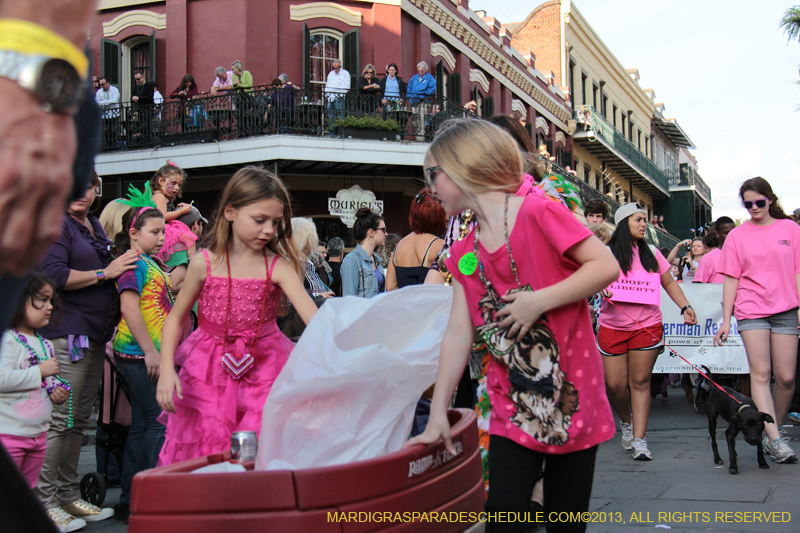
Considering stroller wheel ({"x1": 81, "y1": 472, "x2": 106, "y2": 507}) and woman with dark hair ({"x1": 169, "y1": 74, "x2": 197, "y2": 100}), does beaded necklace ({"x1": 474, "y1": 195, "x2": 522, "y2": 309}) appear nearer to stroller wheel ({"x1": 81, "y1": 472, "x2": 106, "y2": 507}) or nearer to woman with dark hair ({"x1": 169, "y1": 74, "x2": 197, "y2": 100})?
stroller wheel ({"x1": 81, "y1": 472, "x2": 106, "y2": 507})

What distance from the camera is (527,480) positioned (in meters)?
2.39

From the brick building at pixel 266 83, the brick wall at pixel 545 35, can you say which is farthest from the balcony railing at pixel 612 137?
the brick building at pixel 266 83

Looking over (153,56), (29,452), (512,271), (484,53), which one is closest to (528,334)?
(512,271)

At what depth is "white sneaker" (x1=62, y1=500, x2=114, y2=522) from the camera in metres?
4.46

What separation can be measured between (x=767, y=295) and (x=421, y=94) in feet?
43.2

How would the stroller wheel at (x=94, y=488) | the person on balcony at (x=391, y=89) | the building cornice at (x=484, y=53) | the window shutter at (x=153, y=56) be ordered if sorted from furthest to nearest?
the building cornice at (x=484, y=53)
the window shutter at (x=153, y=56)
the person on balcony at (x=391, y=89)
the stroller wheel at (x=94, y=488)

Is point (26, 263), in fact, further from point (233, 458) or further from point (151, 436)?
point (151, 436)

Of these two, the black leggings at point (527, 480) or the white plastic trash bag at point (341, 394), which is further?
the black leggings at point (527, 480)

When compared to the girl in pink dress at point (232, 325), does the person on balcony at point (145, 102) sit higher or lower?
higher

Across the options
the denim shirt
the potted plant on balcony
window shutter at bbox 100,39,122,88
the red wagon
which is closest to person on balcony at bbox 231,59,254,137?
the potted plant on balcony

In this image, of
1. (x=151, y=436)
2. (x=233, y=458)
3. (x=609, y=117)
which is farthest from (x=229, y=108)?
(x=609, y=117)

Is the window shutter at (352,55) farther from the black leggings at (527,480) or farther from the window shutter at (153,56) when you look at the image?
the black leggings at (527,480)

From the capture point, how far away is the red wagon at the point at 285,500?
1766 millimetres

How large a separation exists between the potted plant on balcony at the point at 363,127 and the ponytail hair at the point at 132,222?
12711 mm
